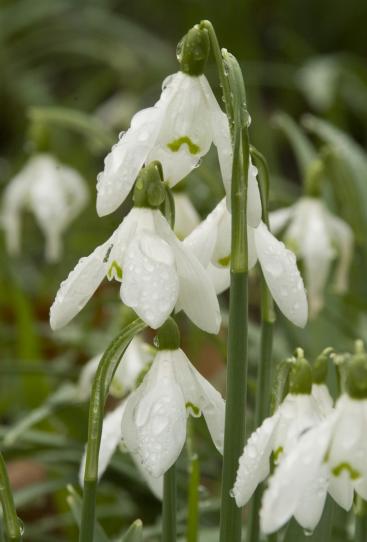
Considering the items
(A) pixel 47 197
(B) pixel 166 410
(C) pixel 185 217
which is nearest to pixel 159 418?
(B) pixel 166 410

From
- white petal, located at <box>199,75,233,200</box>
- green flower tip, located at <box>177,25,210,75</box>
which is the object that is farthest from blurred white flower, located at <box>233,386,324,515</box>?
green flower tip, located at <box>177,25,210,75</box>

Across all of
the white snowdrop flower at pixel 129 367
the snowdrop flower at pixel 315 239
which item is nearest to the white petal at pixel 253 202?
the white snowdrop flower at pixel 129 367

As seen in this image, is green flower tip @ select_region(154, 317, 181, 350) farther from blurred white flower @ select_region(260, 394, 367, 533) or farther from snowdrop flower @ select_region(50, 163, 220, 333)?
blurred white flower @ select_region(260, 394, 367, 533)

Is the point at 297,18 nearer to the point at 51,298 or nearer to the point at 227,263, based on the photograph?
the point at 51,298

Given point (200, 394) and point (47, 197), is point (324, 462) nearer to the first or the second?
point (200, 394)

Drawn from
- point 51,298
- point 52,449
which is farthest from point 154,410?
point 51,298

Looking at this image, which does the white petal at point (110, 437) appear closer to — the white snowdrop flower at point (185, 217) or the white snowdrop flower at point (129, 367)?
the white snowdrop flower at point (129, 367)
